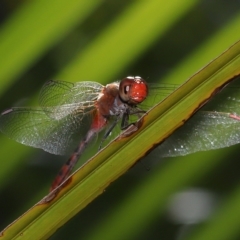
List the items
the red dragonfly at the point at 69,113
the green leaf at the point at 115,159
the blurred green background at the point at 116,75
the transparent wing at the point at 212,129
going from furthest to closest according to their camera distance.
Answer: the red dragonfly at the point at 69,113 < the blurred green background at the point at 116,75 < the transparent wing at the point at 212,129 < the green leaf at the point at 115,159

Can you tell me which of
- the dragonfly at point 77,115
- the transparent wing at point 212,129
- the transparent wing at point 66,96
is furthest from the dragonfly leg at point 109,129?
the transparent wing at point 212,129

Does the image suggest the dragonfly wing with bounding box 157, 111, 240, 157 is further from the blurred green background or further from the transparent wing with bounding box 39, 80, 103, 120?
the transparent wing with bounding box 39, 80, 103, 120

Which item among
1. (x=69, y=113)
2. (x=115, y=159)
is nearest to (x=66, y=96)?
(x=69, y=113)

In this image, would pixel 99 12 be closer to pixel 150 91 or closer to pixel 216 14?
pixel 150 91

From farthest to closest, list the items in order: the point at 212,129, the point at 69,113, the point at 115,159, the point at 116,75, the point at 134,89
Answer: the point at 69,113, the point at 116,75, the point at 134,89, the point at 212,129, the point at 115,159

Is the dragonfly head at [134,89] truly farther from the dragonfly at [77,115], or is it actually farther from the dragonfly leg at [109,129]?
the dragonfly leg at [109,129]

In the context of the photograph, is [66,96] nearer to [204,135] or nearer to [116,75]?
[116,75]
